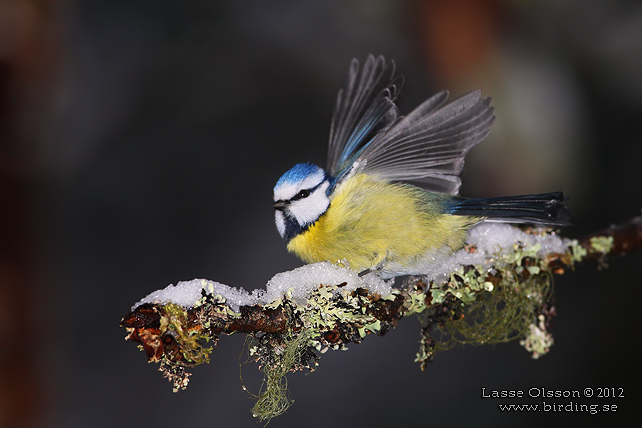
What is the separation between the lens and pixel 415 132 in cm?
102

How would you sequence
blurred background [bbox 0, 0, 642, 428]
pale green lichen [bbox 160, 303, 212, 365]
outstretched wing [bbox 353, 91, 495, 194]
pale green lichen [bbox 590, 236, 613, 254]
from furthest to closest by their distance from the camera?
blurred background [bbox 0, 0, 642, 428] → pale green lichen [bbox 590, 236, 613, 254] → outstretched wing [bbox 353, 91, 495, 194] → pale green lichen [bbox 160, 303, 212, 365]

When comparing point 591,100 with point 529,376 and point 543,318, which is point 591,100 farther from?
point 543,318

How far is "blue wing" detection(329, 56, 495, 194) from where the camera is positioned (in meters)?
1.01

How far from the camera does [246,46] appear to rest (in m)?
→ 2.29

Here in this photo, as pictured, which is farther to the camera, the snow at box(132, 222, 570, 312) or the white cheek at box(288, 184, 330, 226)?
the white cheek at box(288, 184, 330, 226)

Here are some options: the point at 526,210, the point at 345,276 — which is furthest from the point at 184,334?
the point at 526,210

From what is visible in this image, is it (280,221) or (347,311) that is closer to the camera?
(347,311)

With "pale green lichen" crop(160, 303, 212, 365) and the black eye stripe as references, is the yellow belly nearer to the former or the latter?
the black eye stripe

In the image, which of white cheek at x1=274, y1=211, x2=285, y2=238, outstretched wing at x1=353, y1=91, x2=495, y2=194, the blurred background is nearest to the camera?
outstretched wing at x1=353, y1=91, x2=495, y2=194

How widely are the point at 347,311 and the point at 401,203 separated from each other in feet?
1.21

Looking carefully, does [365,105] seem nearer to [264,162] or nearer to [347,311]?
[347,311]

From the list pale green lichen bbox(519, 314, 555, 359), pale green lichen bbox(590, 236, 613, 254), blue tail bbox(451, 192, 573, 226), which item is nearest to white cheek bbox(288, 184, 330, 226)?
blue tail bbox(451, 192, 573, 226)

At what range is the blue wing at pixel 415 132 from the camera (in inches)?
39.7

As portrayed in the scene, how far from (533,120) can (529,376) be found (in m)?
1.18
